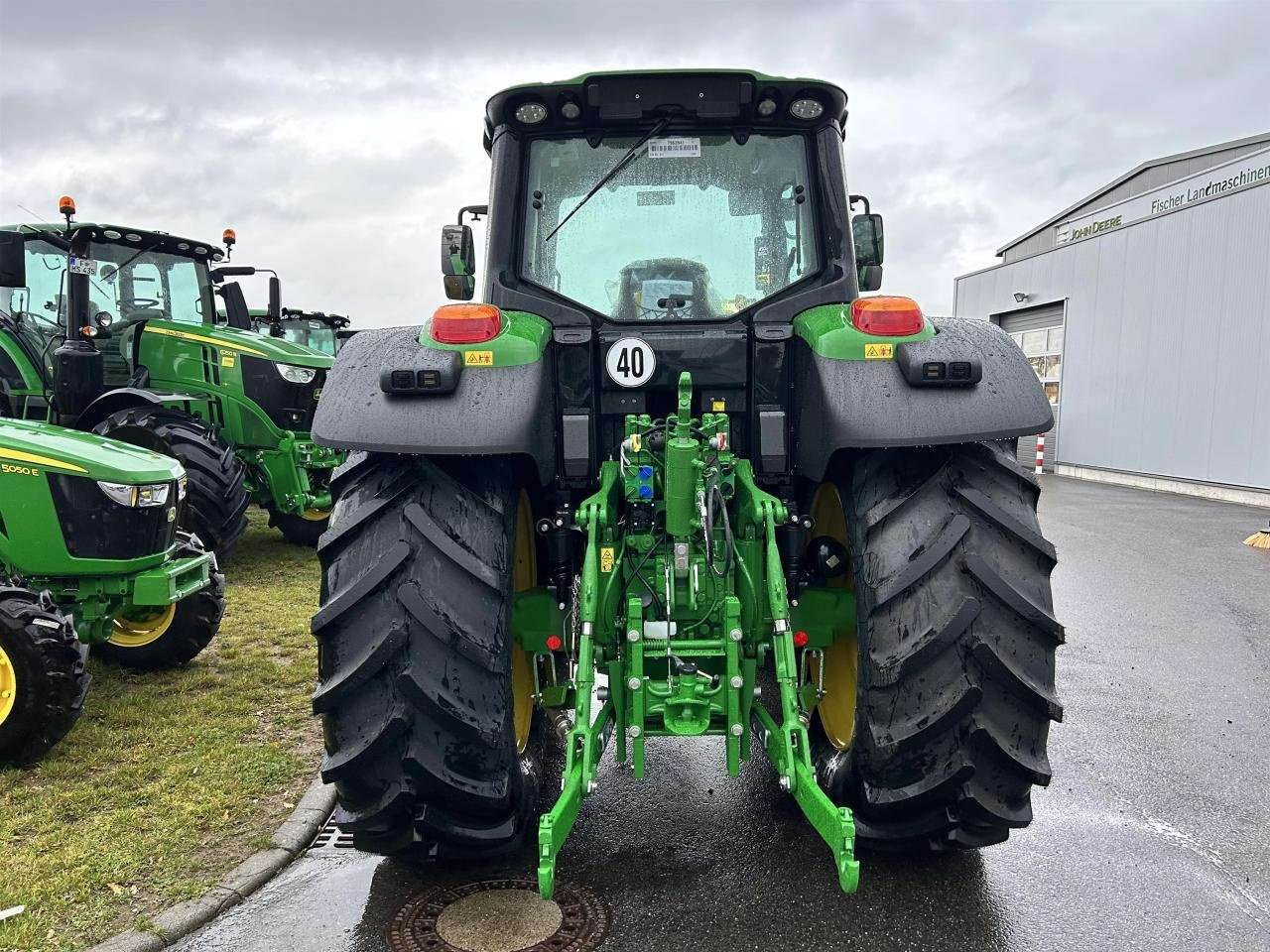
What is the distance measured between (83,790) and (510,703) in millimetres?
2178

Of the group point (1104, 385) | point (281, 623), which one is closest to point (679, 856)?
point (281, 623)

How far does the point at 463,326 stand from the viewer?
295cm

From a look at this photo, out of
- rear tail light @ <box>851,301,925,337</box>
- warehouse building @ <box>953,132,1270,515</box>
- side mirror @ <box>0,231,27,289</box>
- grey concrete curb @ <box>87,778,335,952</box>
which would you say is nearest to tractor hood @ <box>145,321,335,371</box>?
side mirror @ <box>0,231,27,289</box>

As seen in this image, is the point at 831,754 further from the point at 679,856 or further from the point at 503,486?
the point at 503,486

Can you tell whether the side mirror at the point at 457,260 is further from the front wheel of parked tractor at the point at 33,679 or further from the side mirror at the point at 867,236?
the front wheel of parked tractor at the point at 33,679

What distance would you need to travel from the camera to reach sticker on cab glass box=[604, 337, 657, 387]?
316cm

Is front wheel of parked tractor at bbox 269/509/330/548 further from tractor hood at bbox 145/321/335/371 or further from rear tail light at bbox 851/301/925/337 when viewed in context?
rear tail light at bbox 851/301/925/337

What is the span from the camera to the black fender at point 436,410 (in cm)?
276

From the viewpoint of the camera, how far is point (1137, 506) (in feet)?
46.0

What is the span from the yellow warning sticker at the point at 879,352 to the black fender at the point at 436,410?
1026 mm

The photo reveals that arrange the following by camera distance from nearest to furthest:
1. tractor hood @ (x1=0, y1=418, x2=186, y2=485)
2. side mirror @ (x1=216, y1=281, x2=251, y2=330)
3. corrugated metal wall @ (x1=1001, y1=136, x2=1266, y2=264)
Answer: tractor hood @ (x1=0, y1=418, x2=186, y2=485) < side mirror @ (x1=216, y1=281, x2=251, y2=330) < corrugated metal wall @ (x1=1001, y1=136, x2=1266, y2=264)

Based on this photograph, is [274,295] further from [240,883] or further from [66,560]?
[240,883]

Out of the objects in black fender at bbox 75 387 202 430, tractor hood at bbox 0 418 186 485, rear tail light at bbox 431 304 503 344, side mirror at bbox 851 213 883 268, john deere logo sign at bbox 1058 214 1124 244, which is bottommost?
tractor hood at bbox 0 418 186 485

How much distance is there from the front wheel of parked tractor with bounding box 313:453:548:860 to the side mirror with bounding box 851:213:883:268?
1969 mm
